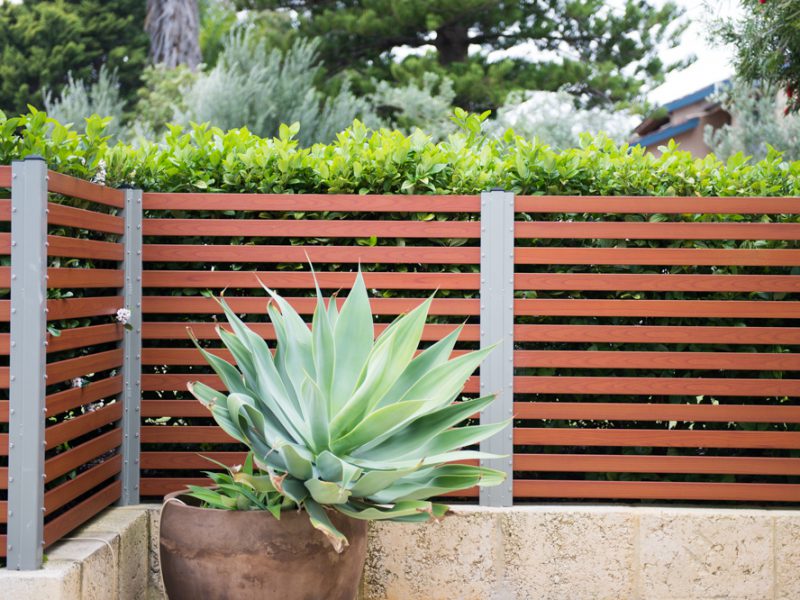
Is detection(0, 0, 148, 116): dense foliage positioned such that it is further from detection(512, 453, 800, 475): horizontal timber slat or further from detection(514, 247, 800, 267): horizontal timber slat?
detection(512, 453, 800, 475): horizontal timber slat

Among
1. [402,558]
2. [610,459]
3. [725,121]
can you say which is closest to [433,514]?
[402,558]

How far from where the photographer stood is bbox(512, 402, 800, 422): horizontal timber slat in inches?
158

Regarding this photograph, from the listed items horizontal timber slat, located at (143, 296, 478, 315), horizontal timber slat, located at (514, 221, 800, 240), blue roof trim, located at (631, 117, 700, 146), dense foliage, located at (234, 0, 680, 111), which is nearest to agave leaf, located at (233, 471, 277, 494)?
horizontal timber slat, located at (143, 296, 478, 315)

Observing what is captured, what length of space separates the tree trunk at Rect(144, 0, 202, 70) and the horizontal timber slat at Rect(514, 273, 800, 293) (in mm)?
15581

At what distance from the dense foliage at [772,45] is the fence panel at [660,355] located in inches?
76.0

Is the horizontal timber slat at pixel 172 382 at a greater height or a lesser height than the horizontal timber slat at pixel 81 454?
greater

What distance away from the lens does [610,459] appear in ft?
13.2

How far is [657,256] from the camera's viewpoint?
4.05m

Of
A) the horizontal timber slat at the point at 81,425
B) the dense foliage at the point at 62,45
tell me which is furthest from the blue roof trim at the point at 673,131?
the horizontal timber slat at the point at 81,425

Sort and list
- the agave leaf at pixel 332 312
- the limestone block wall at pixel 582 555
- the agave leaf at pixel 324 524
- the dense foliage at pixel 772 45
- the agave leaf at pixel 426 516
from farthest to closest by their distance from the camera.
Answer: the dense foliage at pixel 772 45
the limestone block wall at pixel 582 555
the agave leaf at pixel 332 312
the agave leaf at pixel 426 516
the agave leaf at pixel 324 524

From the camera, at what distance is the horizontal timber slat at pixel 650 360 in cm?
402

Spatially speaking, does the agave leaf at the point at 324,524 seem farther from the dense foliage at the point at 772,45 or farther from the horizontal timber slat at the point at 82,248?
the dense foliage at the point at 772,45

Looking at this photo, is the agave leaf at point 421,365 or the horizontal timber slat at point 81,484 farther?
the agave leaf at point 421,365

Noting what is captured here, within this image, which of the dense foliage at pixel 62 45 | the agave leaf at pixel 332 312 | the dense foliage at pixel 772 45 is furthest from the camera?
the dense foliage at pixel 62 45
